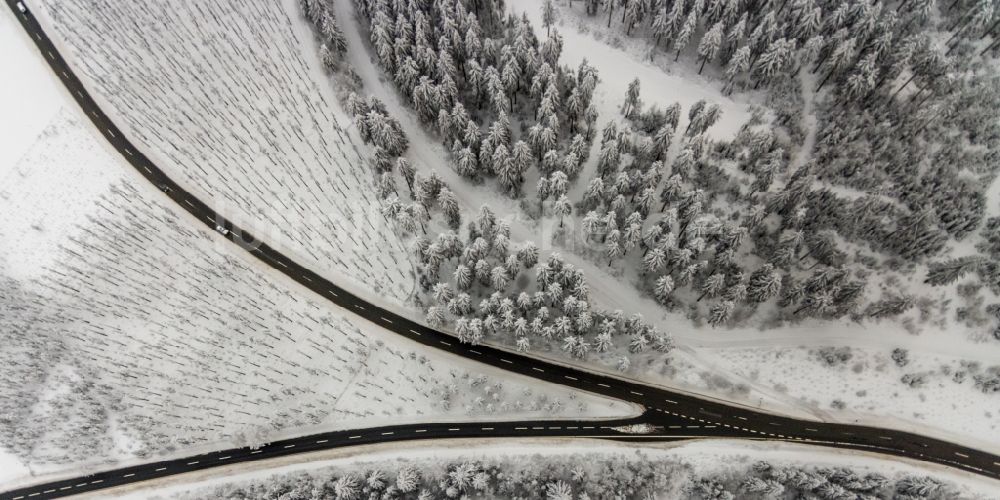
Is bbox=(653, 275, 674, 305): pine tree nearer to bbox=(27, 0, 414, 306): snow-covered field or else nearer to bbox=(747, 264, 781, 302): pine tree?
bbox=(747, 264, 781, 302): pine tree

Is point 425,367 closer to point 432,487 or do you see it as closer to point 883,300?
point 432,487

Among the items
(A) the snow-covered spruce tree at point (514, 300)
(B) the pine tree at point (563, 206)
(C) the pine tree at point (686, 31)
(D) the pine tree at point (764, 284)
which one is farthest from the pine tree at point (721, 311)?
(C) the pine tree at point (686, 31)

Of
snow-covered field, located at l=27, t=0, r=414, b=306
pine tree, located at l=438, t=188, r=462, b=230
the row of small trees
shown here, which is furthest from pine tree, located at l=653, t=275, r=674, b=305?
snow-covered field, located at l=27, t=0, r=414, b=306

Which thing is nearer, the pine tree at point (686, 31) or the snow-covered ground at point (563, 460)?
the snow-covered ground at point (563, 460)

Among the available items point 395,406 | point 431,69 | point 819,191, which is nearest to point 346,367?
point 395,406

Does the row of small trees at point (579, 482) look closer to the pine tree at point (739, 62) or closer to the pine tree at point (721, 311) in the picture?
the pine tree at point (721, 311)
